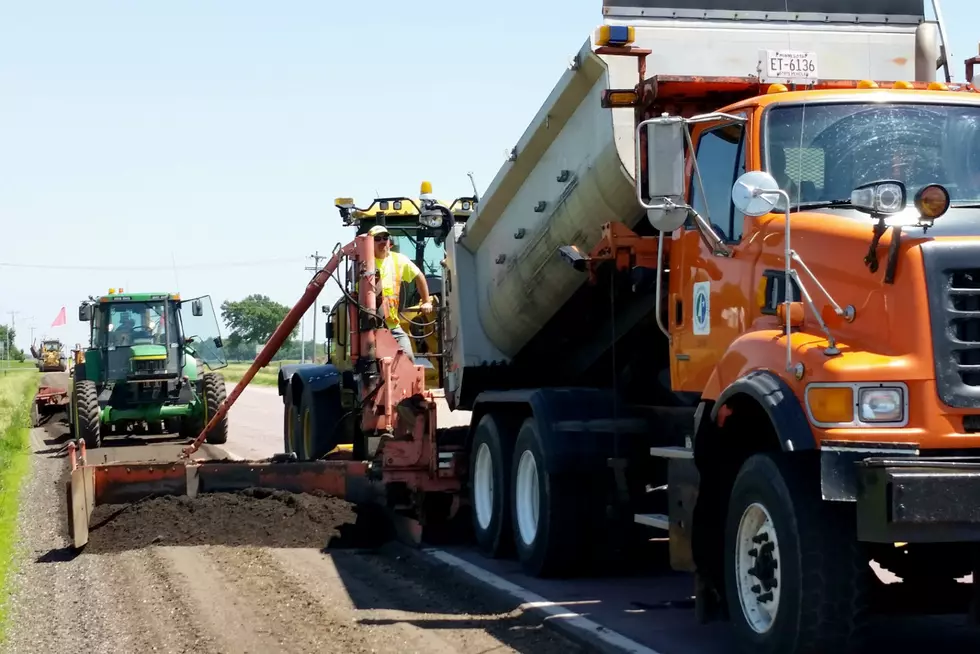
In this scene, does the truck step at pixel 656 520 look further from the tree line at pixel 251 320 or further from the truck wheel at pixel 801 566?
the tree line at pixel 251 320

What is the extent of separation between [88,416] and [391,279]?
10.7 m

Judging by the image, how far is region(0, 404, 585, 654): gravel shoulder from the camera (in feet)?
26.2

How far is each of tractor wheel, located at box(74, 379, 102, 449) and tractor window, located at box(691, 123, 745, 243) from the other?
1651cm

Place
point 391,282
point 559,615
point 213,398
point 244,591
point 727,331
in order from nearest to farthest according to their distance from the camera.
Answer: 1. point 727,331
2. point 559,615
3. point 244,591
4. point 391,282
5. point 213,398

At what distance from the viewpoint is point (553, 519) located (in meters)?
9.57

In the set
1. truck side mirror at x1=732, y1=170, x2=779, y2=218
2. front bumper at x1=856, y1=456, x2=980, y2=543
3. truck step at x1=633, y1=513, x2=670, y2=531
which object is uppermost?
truck side mirror at x1=732, y1=170, x2=779, y2=218

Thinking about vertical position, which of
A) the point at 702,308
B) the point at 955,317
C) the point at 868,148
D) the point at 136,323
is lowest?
the point at 955,317

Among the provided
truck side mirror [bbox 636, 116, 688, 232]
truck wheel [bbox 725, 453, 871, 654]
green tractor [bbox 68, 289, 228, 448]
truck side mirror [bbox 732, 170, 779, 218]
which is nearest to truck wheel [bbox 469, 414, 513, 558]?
truck side mirror [bbox 636, 116, 688, 232]

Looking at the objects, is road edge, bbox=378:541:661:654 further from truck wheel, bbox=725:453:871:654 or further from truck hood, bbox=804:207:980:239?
truck hood, bbox=804:207:980:239

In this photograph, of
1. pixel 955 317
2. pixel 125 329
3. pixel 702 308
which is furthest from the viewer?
pixel 125 329

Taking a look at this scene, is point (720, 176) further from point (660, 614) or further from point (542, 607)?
point (542, 607)

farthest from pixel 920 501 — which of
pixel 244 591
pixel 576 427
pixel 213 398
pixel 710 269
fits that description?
pixel 213 398

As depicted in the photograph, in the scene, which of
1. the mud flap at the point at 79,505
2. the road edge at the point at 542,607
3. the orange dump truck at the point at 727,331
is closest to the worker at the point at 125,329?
the orange dump truck at the point at 727,331

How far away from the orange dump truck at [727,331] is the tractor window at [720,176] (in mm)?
16
